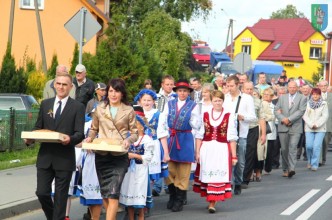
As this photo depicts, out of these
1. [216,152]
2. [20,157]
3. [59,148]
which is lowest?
[20,157]

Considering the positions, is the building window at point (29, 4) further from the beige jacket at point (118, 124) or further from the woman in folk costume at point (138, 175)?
the beige jacket at point (118, 124)

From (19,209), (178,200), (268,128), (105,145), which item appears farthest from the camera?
(268,128)

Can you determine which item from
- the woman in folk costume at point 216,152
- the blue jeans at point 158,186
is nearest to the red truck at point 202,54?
the blue jeans at point 158,186

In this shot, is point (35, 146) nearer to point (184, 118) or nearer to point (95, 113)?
point (184, 118)

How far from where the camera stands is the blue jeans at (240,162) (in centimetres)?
1456

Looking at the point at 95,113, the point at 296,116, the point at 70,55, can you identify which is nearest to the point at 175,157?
Result: the point at 95,113

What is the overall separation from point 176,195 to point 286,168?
6025 millimetres

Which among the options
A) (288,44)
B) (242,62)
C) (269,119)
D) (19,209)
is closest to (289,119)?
(269,119)

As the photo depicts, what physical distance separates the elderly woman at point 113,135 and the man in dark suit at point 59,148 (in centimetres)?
40

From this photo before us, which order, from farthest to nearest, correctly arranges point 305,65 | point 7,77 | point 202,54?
1. point 305,65
2. point 202,54
3. point 7,77

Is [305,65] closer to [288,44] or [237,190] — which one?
[288,44]

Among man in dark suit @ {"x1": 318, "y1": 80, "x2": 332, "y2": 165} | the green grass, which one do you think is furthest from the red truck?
the green grass

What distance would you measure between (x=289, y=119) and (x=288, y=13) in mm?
130643

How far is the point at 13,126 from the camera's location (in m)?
19.2
